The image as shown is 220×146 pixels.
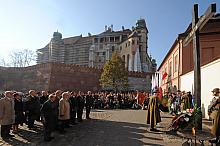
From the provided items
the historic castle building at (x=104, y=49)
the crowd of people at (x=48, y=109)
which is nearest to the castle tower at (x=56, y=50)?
the historic castle building at (x=104, y=49)

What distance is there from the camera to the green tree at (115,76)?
5347cm

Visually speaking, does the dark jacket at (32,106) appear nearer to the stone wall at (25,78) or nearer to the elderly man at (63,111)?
the elderly man at (63,111)

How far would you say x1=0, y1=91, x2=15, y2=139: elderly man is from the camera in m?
11.6

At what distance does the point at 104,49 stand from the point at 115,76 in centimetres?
5027

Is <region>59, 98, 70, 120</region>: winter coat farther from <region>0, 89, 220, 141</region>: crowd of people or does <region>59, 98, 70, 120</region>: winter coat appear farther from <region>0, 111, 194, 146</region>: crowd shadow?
<region>0, 111, 194, 146</region>: crowd shadow

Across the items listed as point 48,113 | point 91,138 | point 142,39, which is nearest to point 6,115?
point 48,113

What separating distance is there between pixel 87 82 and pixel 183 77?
104 feet

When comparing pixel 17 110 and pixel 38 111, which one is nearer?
pixel 17 110

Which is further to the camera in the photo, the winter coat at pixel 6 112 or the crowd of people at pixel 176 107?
the winter coat at pixel 6 112

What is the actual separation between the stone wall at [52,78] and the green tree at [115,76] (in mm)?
3289

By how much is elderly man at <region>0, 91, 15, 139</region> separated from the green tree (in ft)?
135

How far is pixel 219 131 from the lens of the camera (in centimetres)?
889

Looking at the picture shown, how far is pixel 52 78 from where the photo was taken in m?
52.8

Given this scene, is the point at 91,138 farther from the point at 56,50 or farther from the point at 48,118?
the point at 56,50
